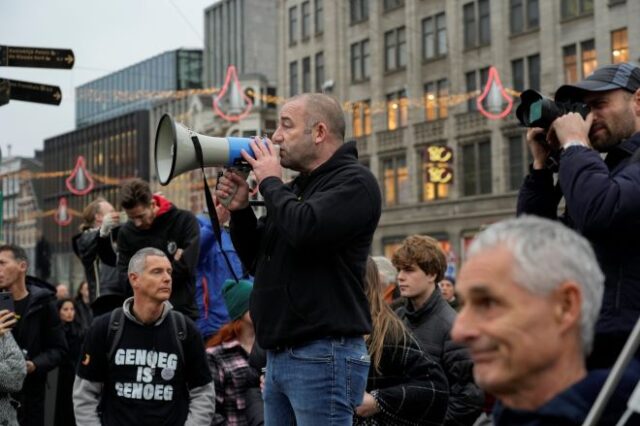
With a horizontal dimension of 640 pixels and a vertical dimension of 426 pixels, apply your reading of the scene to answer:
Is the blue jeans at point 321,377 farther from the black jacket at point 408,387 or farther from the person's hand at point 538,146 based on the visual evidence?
the black jacket at point 408,387

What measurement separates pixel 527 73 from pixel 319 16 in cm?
1511

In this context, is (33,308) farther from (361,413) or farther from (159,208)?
(361,413)

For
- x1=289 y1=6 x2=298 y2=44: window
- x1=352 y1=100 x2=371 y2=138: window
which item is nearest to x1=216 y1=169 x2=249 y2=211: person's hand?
x1=352 y1=100 x2=371 y2=138: window

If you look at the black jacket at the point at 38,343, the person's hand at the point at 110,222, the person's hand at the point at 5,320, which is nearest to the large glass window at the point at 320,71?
the person's hand at the point at 110,222

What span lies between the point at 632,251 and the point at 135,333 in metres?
4.08

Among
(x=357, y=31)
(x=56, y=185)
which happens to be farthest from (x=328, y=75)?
(x=56, y=185)

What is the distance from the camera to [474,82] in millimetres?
44656

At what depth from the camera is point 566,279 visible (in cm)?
253

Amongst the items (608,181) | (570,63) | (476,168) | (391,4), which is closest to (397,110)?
(391,4)

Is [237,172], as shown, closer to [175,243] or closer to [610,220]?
[610,220]

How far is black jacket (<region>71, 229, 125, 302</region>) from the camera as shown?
9.28m

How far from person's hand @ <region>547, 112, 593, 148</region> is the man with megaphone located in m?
1.04

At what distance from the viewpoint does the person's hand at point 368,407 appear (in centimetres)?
591

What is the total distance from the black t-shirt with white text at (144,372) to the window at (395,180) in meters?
40.6
